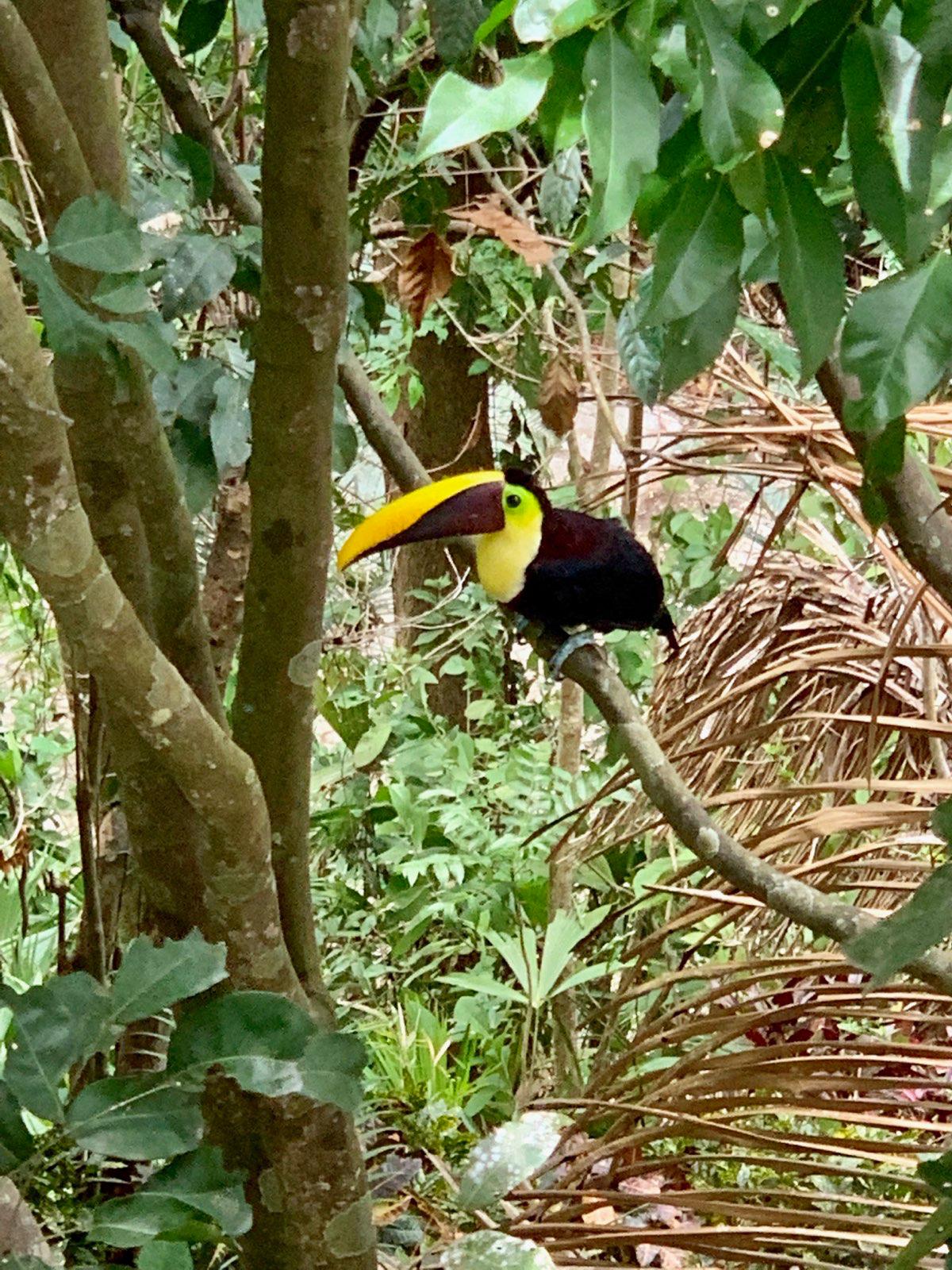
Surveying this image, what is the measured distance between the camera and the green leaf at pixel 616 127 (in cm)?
41

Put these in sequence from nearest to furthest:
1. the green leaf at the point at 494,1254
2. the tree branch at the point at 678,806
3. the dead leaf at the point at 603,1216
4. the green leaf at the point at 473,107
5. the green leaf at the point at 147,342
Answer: the green leaf at the point at 473,107 → the green leaf at the point at 147,342 → the green leaf at the point at 494,1254 → the tree branch at the point at 678,806 → the dead leaf at the point at 603,1216

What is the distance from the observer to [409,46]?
1.67 m

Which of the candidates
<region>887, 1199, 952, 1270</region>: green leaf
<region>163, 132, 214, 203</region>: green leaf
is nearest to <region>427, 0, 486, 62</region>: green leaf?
<region>163, 132, 214, 203</region>: green leaf

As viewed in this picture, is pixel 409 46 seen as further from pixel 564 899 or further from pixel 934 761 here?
pixel 564 899

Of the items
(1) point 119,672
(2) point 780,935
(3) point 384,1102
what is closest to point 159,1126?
(1) point 119,672

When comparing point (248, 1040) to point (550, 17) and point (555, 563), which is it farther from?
point (555, 563)

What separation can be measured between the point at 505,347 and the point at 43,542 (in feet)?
5.98

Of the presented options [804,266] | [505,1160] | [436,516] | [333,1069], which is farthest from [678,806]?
[804,266]

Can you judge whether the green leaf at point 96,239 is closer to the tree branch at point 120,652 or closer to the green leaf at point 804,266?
the tree branch at point 120,652

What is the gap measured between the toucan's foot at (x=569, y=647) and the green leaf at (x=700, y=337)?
2.65 feet

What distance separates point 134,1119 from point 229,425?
0.50 meters

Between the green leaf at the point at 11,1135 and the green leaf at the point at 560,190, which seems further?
the green leaf at the point at 560,190

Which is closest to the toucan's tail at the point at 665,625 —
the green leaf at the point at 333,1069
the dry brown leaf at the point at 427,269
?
the dry brown leaf at the point at 427,269

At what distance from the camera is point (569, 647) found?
1.51 m
